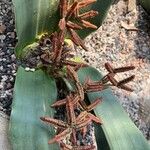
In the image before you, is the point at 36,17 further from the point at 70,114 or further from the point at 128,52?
the point at 128,52

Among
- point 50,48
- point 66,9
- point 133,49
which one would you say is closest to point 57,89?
point 50,48

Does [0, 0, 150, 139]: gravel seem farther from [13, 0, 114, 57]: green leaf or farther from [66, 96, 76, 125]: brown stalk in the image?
[66, 96, 76, 125]: brown stalk

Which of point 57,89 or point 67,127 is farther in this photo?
point 57,89

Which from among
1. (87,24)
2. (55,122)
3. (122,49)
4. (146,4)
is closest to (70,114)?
(55,122)

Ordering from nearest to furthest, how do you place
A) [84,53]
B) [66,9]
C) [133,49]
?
[66,9] < [84,53] < [133,49]

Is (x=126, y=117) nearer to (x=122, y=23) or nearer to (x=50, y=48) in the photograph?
(x=50, y=48)

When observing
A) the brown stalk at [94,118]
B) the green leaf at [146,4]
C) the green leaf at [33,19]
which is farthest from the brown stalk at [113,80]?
the green leaf at [146,4]

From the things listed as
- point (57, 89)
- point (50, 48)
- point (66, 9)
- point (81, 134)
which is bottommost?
point (81, 134)
